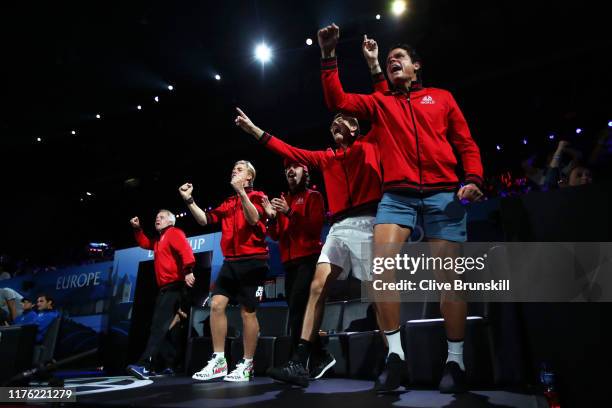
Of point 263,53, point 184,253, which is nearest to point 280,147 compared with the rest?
point 184,253

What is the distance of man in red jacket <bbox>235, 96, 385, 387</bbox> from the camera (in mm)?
2213

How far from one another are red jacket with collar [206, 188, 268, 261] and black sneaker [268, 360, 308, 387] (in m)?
1.31

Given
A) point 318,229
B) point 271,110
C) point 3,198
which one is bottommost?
point 318,229

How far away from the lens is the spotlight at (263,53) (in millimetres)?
6621

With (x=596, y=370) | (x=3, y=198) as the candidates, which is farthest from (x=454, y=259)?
(x=3, y=198)

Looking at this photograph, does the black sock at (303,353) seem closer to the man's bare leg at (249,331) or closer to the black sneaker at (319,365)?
the black sneaker at (319,365)

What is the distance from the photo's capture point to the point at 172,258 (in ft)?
14.4

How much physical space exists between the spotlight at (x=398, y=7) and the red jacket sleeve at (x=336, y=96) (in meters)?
4.32

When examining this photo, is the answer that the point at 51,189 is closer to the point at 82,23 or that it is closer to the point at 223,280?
the point at 82,23

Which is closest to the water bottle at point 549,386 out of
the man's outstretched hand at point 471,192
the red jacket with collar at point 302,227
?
the man's outstretched hand at point 471,192

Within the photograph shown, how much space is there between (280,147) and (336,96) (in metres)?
0.83

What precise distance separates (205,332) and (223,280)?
1.53 meters

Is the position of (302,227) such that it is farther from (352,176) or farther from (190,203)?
(190,203)

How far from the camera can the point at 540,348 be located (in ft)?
5.50
